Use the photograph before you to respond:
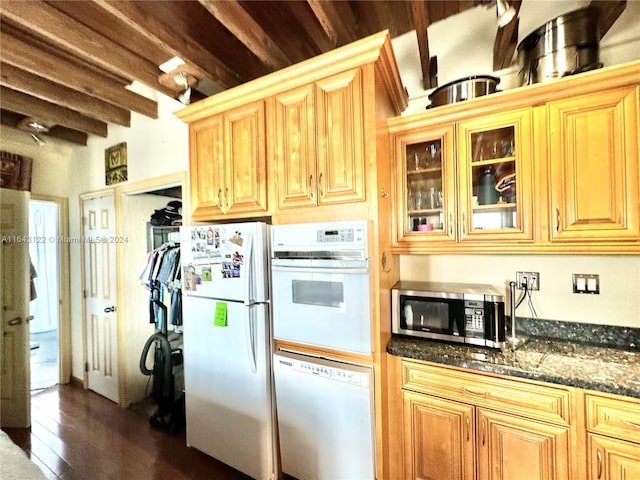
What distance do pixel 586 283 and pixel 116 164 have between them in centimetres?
400

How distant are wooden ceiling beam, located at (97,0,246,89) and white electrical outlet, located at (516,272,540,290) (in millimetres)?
2454

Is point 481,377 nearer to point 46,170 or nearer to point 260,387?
point 260,387

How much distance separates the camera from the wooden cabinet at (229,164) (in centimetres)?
189

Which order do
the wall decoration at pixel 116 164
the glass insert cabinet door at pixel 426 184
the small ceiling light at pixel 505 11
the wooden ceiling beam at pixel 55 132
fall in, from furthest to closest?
1. the wall decoration at pixel 116 164
2. the wooden ceiling beam at pixel 55 132
3. the glass insert cabinet door at pixel 426 184
4. the small ceiling light at pixel 505 11

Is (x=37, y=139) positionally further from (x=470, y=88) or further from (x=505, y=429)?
(x=505, y=429)

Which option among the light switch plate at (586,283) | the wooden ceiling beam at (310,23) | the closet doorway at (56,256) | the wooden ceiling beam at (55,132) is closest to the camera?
the light switch plate at (586,283)

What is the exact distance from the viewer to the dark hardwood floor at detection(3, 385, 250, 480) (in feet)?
6.44

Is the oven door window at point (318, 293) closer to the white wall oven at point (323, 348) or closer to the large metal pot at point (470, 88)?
the white wall oven at point (323, 348)

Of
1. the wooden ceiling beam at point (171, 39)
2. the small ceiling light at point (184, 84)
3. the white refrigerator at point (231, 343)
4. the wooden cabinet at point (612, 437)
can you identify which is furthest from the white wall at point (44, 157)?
the wooden cabinet at point (612, 437)

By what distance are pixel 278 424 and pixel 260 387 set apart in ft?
0.83

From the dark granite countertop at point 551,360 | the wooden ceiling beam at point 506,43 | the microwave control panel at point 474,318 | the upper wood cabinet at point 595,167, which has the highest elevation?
the wooden ceiling beam at point 506,43

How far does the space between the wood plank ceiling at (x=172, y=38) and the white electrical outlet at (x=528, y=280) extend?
1.31 meters

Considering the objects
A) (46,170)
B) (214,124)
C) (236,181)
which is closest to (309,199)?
(236,181)

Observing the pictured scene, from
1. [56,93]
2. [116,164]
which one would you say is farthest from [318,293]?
[116,164]
